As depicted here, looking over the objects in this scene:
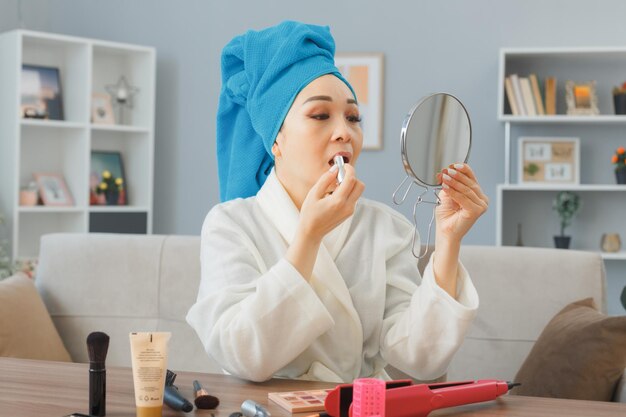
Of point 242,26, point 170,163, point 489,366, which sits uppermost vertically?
point 242,26

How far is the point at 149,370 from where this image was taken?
1036 mm

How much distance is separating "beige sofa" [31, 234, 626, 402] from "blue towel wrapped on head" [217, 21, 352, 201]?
0.81 metres

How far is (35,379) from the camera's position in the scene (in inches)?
49.3

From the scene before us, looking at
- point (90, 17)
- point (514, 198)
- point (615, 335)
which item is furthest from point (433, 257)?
point (90, 17)

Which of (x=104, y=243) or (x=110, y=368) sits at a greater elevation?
(x=104, y=243)

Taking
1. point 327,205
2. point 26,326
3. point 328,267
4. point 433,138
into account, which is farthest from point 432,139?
point 26,326

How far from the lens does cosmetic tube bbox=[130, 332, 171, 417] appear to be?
103 centimetres

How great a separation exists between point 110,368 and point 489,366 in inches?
49.3

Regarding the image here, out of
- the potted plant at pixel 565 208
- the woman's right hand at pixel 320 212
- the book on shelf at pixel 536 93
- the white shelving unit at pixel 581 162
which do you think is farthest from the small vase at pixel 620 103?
the woman's right hand at pixel 320 212

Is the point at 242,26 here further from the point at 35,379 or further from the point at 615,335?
the point at 35,379

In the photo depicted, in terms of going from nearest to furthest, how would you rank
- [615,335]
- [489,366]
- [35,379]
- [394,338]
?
[35,379] < [394,338] < [615,335] < [489,366]

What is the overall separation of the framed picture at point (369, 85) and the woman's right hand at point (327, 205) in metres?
3.61

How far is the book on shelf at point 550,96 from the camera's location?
4465mm

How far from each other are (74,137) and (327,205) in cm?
390
